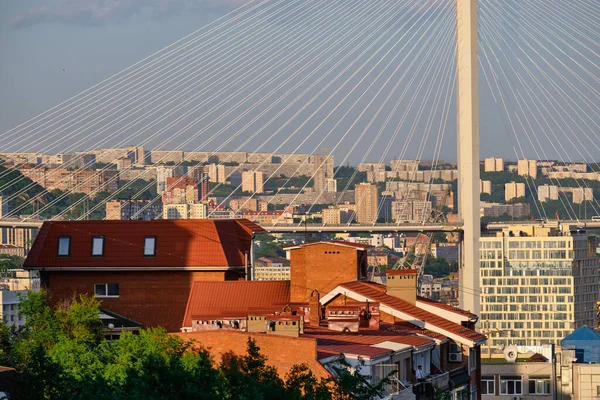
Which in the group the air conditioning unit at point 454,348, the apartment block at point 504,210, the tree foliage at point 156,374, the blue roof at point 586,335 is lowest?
the blue roof at point 586,335

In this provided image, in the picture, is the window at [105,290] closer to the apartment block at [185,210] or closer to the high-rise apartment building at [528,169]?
the apartment block at [185,210]

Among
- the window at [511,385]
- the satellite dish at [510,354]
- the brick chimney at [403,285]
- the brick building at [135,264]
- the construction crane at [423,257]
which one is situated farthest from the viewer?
the construction crane at [423,257]

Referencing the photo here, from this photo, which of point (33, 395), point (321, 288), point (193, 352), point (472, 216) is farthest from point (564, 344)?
point (472, 216)

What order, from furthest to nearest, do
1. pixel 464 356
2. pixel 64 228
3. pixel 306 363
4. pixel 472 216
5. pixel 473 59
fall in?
pixel 472 216
pixel 473 59
pixel 64 228
pixel 464 356
pixel 306 363

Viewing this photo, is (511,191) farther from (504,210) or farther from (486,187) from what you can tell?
(486,187)

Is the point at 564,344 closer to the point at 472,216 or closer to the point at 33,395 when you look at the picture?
the point at 33,395

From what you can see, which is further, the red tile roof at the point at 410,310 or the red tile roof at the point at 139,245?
the red tile roof at the point at 139,245

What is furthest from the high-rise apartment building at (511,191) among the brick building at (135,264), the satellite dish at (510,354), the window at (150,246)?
the window at (150,246)
